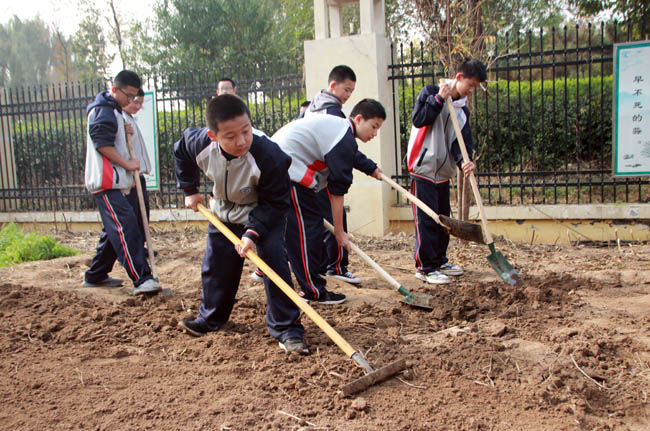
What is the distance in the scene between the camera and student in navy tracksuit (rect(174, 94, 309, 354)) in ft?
9.45

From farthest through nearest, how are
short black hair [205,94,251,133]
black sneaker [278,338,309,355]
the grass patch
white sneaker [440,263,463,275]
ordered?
the grass patch < white sneaker [440,263,463,275] < black sneaker [278,338,309,355] < short black hair [205,94,251,133]

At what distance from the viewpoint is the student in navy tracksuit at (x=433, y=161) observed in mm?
4613

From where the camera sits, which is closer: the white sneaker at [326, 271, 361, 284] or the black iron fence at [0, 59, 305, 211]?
the white sneaker at [326, 271, 361, 284]

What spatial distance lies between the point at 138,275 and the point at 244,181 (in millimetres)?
1788

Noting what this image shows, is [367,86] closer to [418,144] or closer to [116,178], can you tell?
[418,144]

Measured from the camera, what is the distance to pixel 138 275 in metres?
4.39

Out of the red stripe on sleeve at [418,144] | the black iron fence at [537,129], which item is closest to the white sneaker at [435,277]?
the red stripe on sleeve at [418,144]

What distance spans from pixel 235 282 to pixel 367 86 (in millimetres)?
4208

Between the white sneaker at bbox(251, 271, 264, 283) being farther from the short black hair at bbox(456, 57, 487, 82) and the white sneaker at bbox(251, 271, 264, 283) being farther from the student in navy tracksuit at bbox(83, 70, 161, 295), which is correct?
the short black hair at bbox(456, 57, 487, 82)

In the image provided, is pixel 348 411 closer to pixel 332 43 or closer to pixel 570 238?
pixel 570 238

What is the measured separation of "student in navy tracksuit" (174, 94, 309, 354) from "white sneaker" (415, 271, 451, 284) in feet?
6.03

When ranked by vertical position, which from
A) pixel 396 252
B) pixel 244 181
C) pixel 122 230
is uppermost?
A: pixel 244 181

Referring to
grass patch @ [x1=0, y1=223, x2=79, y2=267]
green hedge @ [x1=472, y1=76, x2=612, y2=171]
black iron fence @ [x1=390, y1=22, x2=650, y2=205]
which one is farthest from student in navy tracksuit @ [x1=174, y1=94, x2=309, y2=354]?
green hedge @ [x1=472, y1=76, x2=612, y2=171]

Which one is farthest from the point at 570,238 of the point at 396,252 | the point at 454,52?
the point at 454,52
